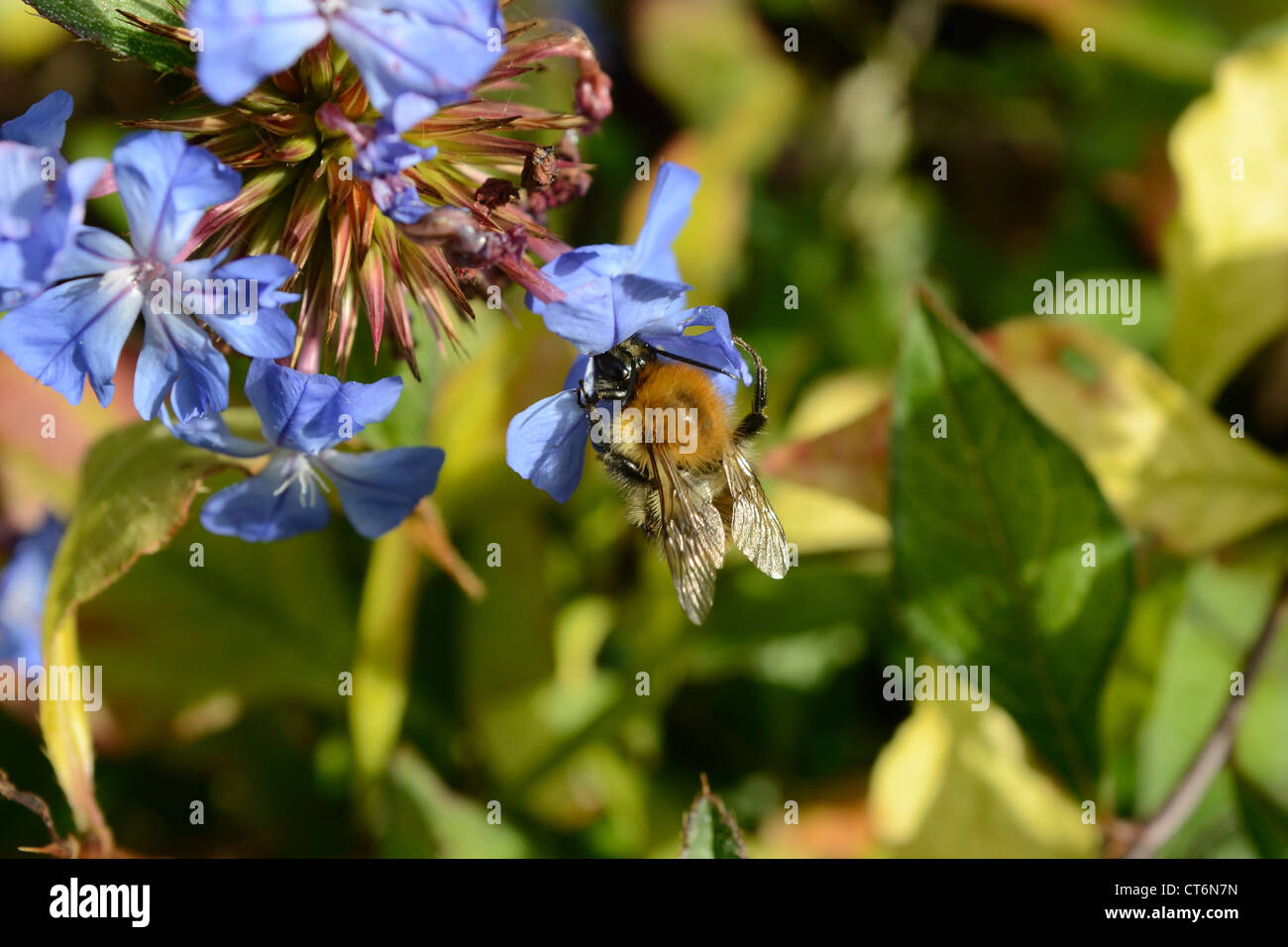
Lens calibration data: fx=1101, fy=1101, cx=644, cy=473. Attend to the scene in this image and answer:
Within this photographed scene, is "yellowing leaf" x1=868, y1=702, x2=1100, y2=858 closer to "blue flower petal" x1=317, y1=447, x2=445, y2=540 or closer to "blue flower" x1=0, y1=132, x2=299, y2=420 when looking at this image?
"blue flower petal" x1=317, y1=447, x2=445, y2=540

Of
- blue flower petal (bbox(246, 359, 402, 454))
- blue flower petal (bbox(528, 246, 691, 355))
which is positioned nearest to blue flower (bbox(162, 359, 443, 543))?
blue flower petal (bbox(246, 359, 402, 454))

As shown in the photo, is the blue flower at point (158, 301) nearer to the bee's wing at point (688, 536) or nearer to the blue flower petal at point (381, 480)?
the blue flower petal at point (381, 480)

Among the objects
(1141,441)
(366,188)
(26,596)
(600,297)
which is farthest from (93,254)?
(1141,441)

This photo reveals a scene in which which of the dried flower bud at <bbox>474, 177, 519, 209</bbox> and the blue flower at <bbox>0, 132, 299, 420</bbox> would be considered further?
the dried flower bud at <bbox>474, 177, 519, 209</bbox>

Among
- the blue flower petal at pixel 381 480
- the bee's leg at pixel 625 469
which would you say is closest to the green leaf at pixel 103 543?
the blue flower petal at pixel 381 480

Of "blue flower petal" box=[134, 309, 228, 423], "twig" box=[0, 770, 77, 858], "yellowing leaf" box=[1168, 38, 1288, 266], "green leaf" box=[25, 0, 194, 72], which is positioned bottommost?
"twig" box=[0, 770, 77, 858]

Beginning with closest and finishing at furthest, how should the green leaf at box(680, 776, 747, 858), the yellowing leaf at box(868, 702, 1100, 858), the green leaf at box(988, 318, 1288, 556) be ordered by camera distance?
the green leaf at box(680, 776, 747, 858) → the green leaf at box(988, 318, 1288, 556) → the yellowing leaf at box(868, 702, 1100, 858)

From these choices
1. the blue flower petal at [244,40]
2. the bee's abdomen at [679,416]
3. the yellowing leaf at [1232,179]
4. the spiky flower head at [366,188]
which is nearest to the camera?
the blue flower petal at [244,40]
